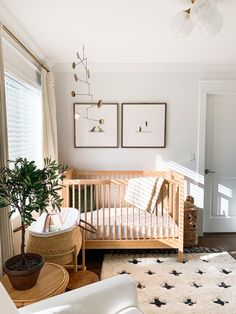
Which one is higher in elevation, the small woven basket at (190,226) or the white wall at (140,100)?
the white wall at (140,100)

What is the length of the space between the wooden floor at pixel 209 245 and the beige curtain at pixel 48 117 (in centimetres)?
128

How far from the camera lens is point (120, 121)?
3.47 meters

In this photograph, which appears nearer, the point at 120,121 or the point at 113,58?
the point at 113,58

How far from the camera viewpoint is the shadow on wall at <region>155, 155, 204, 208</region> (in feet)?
11.4

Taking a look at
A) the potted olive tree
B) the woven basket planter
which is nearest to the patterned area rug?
the woven basket planter

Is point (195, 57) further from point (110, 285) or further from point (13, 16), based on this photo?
point (110, 285)

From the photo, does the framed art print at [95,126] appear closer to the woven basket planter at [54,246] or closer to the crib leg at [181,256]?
the crib leg at [181,256]

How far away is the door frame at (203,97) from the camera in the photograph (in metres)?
3.39

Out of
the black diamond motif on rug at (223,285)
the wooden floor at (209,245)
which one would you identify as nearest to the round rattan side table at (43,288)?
the wooden floor at (209,245)

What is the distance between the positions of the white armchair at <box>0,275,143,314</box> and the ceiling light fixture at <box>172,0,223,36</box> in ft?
5.22

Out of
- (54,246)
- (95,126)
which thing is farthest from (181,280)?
(95,126)

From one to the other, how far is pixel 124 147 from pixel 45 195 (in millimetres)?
2086

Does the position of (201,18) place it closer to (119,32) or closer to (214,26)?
(214,26)

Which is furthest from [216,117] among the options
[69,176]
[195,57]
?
[69,176]
